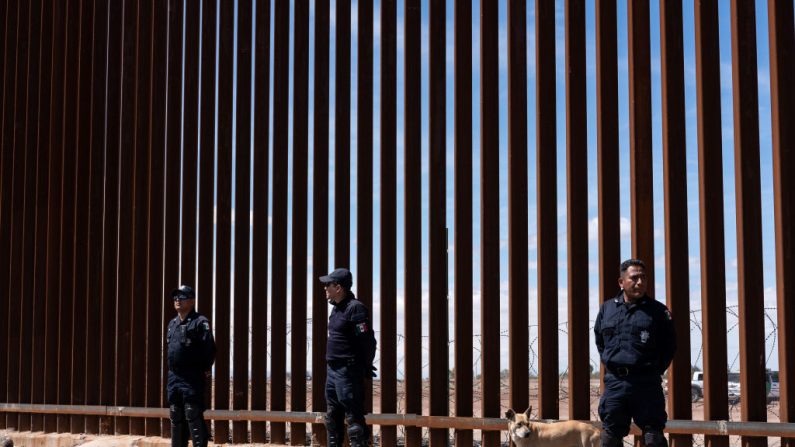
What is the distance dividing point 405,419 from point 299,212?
7.57 ft

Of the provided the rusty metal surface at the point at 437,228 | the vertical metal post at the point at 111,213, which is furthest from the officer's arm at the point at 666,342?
the vertical metal post at the point at 111,213

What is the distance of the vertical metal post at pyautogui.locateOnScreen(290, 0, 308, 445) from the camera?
9.45 m

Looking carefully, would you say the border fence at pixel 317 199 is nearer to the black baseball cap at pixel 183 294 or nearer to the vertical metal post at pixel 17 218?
the vertical metal post at pixel 17 218

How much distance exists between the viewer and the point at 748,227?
746cm

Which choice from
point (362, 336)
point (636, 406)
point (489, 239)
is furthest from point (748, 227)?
point (362, 336)

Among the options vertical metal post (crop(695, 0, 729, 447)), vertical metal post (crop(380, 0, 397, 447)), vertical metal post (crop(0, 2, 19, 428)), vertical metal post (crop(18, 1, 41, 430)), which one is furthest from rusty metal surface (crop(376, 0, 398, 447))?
vertical metal post (crop(0, 2, 19, 428))

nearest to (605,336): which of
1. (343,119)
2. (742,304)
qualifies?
(742,304)

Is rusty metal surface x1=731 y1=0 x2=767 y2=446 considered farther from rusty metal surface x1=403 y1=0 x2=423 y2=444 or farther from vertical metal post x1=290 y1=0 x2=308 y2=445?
vertical metal post x1=290 y1=0 x2=308 y2=445

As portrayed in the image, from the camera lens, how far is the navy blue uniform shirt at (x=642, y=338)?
5.83 m

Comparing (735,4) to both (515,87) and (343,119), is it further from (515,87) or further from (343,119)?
(343,119)

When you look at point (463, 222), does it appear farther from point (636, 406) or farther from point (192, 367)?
point (636, 406)

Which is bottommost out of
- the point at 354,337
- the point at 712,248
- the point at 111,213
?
the point at 354,337

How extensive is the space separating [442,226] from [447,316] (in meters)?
0.79

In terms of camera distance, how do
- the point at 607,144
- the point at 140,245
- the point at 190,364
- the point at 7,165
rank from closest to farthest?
the point at 607,144 < the point at 190,364 < the point at 140,245 < the point at 7,165
